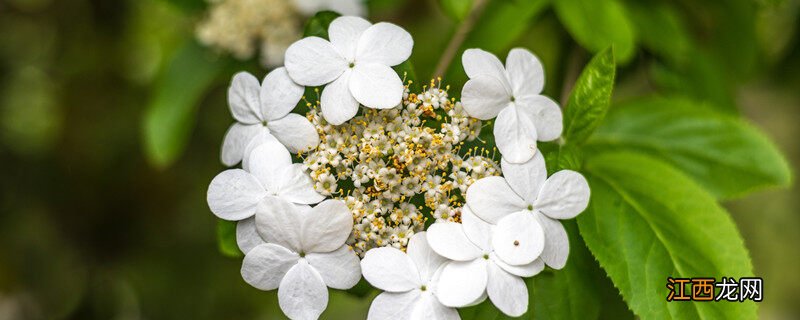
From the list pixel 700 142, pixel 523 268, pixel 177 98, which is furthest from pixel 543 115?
pixel 177 98

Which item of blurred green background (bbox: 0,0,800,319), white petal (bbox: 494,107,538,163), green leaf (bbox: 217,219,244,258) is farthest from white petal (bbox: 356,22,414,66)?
blurred green background (bbox: 0,0,800,319)

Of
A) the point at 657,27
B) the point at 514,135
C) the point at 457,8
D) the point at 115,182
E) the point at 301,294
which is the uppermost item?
the point at 657,27

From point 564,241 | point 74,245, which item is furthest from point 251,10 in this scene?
point 74,245

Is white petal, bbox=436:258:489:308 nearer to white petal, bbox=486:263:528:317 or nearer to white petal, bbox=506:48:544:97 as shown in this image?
white petal, bbox=486:263:528:317

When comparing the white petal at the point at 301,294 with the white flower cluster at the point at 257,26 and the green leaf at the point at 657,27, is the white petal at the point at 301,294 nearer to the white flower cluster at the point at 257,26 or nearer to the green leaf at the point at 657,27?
the white flower cluster at the point at 257,26

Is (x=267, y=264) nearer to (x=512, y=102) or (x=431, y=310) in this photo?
(x=431, y=310)
